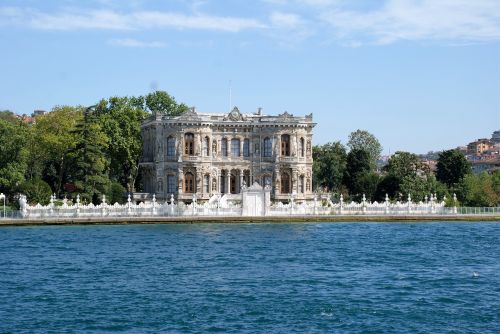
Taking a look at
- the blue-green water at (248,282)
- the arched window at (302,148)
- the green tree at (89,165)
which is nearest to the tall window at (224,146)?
the arched window at (302,148)

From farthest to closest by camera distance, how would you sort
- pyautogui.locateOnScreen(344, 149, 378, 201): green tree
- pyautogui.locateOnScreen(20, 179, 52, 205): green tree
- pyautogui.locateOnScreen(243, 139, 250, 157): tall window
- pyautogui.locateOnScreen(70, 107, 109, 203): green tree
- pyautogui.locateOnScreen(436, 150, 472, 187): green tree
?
pyautogui.locateOnScreen(436, 150, 472, 187): green tree → pyautogui.locateOnScreen(344, 149, 378, 201): green tree → pyautogui.locateOnScreen(243, 139, 250, 157): tall window → pyautogui.locateOnScreen(70, 107, 109, 203): green tree → pyautogui.locateOnScreen(20, 179, 52, 205): green tree

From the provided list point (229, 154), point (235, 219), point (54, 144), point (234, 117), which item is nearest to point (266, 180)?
point (229, 154)

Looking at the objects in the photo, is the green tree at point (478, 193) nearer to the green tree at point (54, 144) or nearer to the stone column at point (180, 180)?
the stone column at point (180, 180)

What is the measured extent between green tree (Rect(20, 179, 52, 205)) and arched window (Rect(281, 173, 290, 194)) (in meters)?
19.2

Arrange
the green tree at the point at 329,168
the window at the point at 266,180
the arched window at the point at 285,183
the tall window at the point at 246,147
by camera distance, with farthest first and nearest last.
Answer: the green tree at the point at 329,168 → the tall window at the point at 246,147 → the arched window at the point at 285,183 → the window at the point at 266,180

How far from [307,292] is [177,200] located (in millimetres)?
44827

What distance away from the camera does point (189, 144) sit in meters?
80.8

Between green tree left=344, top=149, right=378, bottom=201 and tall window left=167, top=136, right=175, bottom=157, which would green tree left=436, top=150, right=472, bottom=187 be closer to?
green tree left=344, top=149, right=378, bottom=201

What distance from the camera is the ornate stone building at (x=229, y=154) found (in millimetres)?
80500

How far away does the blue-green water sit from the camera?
3058 centimetres

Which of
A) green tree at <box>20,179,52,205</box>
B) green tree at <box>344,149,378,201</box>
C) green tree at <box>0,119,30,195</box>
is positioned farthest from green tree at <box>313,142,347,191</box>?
green tree at <box>20,179,52,205</box>

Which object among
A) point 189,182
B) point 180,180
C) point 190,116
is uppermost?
point 190,116

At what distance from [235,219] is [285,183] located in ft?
44.3

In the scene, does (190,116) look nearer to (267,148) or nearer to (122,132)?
(267,148)
